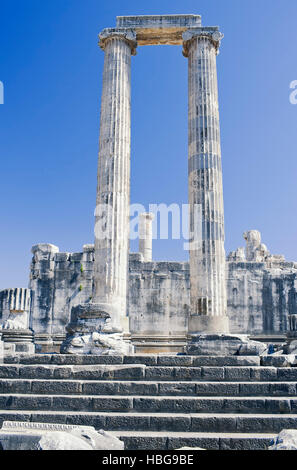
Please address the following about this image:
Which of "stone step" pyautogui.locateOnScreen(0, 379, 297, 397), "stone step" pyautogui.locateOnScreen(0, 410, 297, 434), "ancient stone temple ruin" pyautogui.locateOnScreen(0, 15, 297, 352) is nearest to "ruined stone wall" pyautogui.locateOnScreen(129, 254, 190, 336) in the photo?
"ancient stone temple ruin" pyautogui.locateOnScreen(0, 15, 297, 352)

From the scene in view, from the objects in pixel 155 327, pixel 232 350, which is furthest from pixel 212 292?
pixel 155 327

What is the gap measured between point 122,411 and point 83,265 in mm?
15155

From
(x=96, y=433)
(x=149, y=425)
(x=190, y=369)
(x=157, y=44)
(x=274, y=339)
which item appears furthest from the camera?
(x=274, y=339)

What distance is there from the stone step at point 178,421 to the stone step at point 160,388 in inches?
31.7

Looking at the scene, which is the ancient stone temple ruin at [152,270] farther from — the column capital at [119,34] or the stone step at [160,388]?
the stone step at [160,388]

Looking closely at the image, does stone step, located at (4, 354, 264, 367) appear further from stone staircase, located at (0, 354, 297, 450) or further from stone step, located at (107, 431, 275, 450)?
stone step, located at (107, 431, 275, 450)

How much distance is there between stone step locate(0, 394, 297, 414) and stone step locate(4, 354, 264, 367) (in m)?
1.70

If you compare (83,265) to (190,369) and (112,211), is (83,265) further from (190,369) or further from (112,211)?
(190,369)

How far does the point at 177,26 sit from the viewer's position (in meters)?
17.9

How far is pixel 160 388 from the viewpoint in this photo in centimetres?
756

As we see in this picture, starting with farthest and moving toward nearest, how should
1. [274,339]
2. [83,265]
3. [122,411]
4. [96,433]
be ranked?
[83,265] → [274,339] → [122,411] → [96,433]

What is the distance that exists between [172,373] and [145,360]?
996mm

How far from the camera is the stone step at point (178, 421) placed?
21.1 feet

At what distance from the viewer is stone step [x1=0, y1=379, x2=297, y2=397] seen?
748 centimetres
